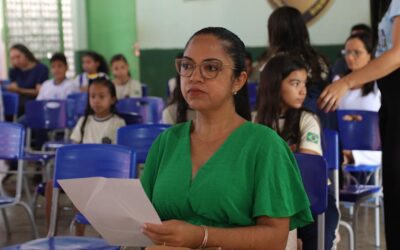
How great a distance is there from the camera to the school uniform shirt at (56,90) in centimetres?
786

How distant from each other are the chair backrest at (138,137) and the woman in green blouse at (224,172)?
7.17ft

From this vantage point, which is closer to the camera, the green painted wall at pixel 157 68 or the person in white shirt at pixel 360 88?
the person in white shirt at pixel 360 88

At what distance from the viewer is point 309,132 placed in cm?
332

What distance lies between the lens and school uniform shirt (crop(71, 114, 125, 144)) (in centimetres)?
512

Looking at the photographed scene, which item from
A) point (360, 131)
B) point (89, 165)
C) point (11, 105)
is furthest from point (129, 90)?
Result: point (89, 165)

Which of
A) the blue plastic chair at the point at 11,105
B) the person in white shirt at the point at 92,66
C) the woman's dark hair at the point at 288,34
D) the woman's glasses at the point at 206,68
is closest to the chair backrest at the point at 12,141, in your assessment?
the woman's dark hair at the point at 288,34

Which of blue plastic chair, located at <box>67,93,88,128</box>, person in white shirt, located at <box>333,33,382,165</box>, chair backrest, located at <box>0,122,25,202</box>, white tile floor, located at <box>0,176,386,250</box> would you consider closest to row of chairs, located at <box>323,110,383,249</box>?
white tile floor, located at <box>0,176,386,250</box>

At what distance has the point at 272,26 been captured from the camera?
4.40m

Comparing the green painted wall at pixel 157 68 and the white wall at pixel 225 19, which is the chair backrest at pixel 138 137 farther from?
the green painted wall at pixel 157 68

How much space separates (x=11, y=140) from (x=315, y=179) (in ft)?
7.66

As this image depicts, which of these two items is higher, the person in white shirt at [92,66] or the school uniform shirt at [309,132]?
the person in white shirt at [92,66]

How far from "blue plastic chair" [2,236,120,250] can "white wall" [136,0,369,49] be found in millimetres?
6075

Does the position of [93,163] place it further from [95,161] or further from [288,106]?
[288,106]

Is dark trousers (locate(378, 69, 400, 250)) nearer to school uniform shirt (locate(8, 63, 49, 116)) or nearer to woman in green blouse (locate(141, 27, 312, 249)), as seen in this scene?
woman in green blouse (locate(141, 27, 312, 249))
